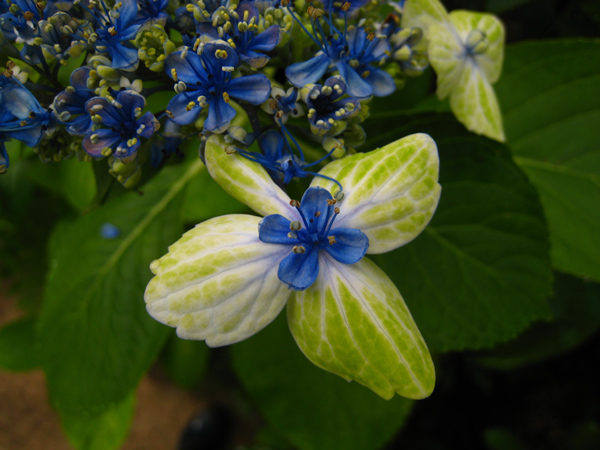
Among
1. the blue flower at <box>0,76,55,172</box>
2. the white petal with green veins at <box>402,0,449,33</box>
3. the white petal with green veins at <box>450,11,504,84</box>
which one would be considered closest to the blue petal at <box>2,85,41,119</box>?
the blue flower at <box>0,76,55,172</box>

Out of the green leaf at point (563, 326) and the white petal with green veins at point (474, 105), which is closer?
the white petal with green veins at point (474, 105)

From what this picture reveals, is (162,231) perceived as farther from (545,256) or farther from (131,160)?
(545,256)

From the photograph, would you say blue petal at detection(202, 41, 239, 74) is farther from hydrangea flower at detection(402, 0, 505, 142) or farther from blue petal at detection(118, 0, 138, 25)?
hydrangea flower at detection(402, 0, 505, 142)

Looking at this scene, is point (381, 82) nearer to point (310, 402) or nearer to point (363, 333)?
point (363, 333)

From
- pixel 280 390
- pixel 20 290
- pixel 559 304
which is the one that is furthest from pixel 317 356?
pixel 20 290

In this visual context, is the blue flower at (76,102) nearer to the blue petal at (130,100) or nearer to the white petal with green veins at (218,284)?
the blue petal at (130,100)

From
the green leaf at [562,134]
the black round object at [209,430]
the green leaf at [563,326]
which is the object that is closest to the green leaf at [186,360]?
the black round object at [209,430]

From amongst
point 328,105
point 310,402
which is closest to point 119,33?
point 328,105
